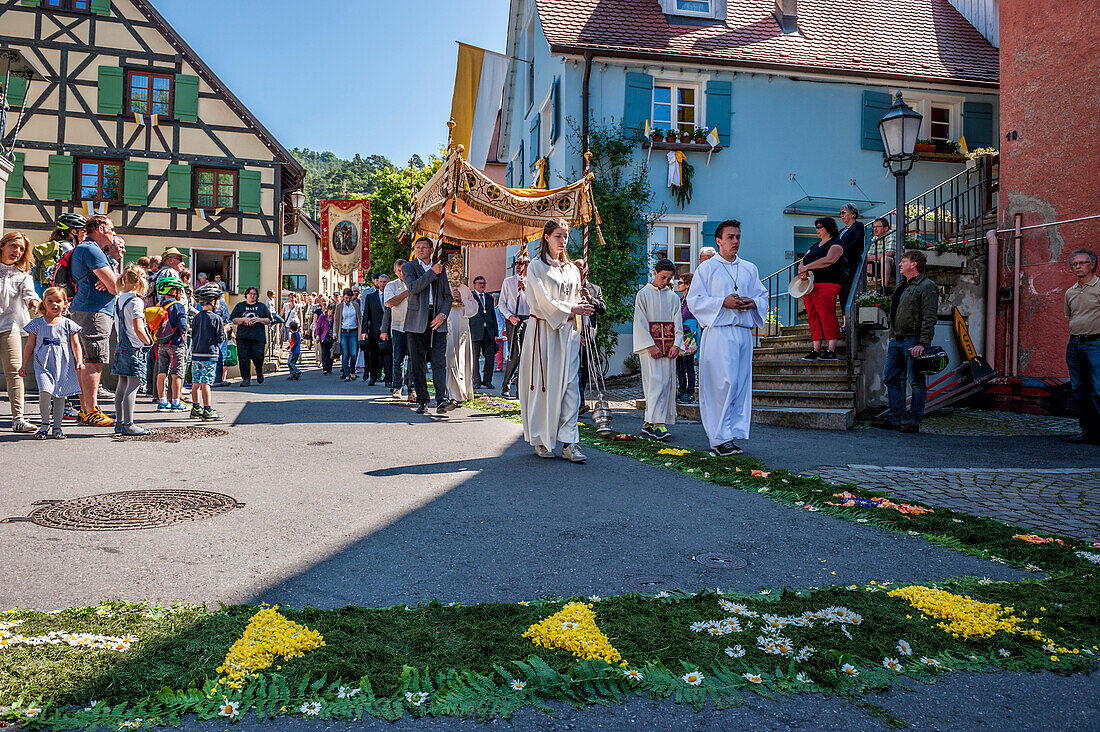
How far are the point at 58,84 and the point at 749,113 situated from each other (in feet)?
75.0

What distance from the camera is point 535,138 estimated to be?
22516 millimetres

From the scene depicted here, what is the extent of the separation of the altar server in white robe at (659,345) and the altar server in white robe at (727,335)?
1.00m

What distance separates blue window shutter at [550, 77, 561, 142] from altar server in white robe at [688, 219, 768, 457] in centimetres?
1178

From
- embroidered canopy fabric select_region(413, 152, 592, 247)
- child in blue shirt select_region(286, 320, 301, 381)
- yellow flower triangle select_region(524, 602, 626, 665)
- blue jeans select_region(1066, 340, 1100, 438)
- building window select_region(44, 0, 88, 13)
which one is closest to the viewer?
yellow flower triangle select_region(524, 602, 626, 665)

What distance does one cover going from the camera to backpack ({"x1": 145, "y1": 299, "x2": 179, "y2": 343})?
1023cm

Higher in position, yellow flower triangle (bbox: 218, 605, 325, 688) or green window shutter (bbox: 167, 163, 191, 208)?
green window shutter (bbox: 167, 163, 191, 208)

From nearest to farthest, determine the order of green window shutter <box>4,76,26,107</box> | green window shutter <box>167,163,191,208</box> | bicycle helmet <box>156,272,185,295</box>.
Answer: bicycle helmet <box>156,272,185,295</box>, green window shutter <box>4,76,26,107</box>, green window shutter <box>167,163,191,208</box>

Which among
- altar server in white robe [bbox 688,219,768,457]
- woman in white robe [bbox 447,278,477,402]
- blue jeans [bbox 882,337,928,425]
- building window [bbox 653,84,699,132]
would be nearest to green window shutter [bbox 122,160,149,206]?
building window [bbox 653,84,699,132]

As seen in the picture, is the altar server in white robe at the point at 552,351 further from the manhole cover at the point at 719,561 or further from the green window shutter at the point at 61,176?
the green window shutter at the point at 61,176

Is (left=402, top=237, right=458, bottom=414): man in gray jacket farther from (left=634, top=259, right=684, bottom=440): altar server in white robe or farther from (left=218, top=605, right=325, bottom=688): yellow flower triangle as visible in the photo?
(left=218, top=605, right=325, bottom=688): yellow flower triangle

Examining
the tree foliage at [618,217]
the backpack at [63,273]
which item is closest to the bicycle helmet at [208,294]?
the backpack at [63,273]

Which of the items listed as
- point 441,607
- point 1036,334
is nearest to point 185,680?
point 441,607

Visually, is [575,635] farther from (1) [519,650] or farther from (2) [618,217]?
(2) [618,217]

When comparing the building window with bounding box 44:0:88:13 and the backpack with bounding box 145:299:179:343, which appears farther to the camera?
the building window with bounding box 44:0:88:13
